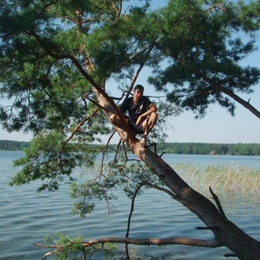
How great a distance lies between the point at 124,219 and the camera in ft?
35.1

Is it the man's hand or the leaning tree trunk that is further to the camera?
the man's hand

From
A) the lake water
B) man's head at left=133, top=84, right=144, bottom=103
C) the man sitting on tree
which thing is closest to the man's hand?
the man sitting on tree

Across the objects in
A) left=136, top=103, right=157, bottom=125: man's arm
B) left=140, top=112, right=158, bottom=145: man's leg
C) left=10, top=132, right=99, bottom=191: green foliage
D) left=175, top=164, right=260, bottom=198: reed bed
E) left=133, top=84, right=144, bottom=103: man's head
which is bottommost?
left=175, top=164, right=260, bottom=198: reed bed

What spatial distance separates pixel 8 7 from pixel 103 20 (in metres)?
1.89

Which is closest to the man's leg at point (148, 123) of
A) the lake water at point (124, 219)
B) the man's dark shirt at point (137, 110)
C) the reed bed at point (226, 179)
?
the man's dark shirt at point (137, 110)

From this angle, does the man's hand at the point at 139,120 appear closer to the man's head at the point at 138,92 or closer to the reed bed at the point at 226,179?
the man's head at the point at 138,92

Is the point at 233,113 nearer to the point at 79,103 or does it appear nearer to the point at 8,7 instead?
the point at 79,103

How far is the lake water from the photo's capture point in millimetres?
7848

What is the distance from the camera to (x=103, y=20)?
5395 millimetres

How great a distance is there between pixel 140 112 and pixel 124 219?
5.91 metres

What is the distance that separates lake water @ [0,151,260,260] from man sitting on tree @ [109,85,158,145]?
293 cm

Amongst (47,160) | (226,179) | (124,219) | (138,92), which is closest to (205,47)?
(138,92)

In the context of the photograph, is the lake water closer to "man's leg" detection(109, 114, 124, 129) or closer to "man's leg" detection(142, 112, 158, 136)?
"man's leg" detection(142, 112, 158, 136)

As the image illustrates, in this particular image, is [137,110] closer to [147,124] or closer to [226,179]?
[147,124]
